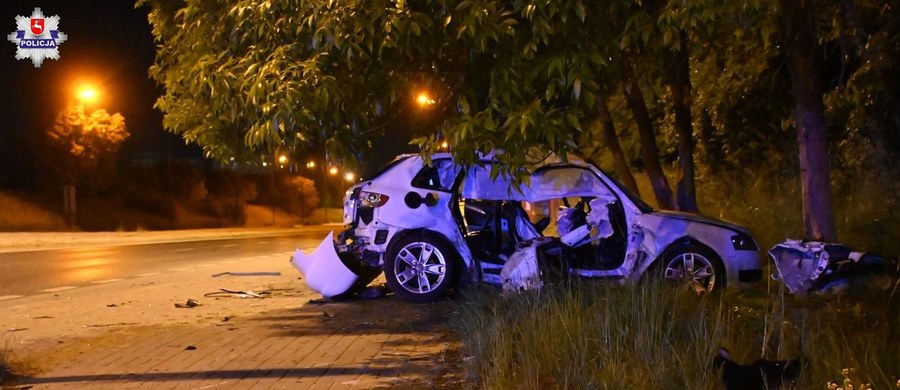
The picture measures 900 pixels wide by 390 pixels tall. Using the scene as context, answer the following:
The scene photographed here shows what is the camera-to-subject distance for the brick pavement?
641 cm

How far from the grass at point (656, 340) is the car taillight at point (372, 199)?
9.62ft

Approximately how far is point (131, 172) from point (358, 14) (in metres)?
42.6

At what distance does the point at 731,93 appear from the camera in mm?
15375

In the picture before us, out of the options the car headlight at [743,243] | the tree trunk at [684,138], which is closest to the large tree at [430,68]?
the car headlight at [743,243]

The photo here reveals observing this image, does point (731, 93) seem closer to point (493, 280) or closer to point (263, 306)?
point (493, 280)

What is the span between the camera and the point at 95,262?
18516mm

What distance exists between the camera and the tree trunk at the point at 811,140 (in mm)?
10156

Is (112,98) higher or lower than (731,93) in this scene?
higher

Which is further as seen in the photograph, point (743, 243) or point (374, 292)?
point (374, 292)

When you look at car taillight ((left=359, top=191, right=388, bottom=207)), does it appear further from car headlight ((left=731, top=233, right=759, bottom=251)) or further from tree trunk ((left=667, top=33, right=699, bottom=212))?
tree trunk ((left=667, top=33, right=699, bottom=212))

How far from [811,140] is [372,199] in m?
5.13

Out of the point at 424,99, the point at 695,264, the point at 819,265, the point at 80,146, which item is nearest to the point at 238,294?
the point at 424,99

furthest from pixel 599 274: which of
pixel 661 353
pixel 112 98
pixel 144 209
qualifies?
pixel 144 209

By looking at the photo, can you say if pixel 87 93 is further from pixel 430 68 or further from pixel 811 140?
pixel 811 140
